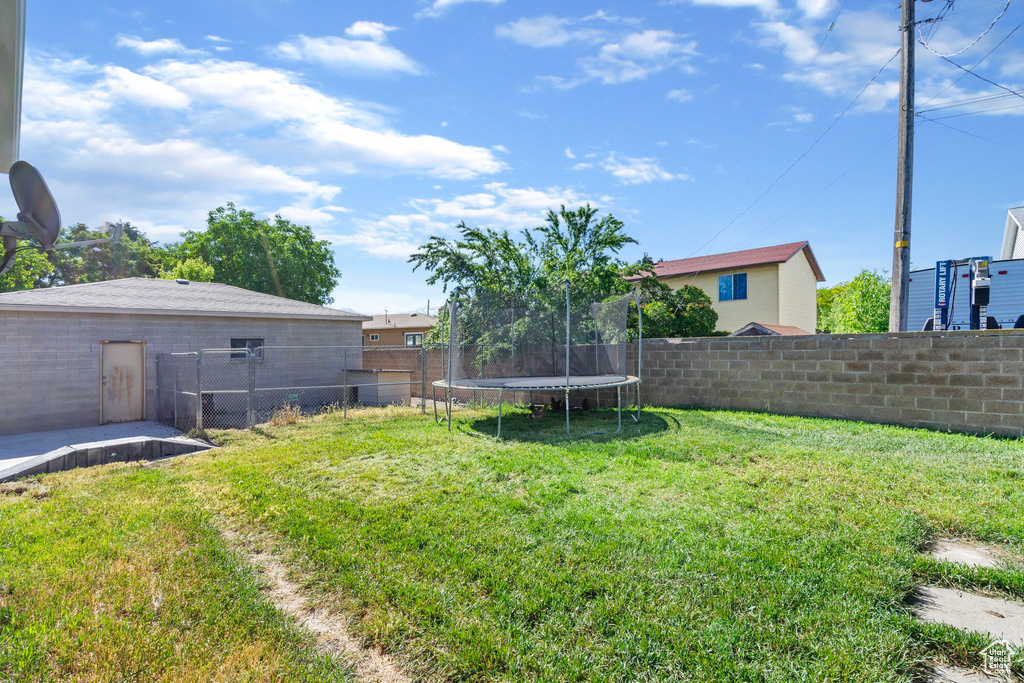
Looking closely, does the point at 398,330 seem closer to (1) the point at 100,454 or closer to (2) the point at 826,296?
(1) the point at 100,454

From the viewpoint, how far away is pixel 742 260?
21609 millimetres

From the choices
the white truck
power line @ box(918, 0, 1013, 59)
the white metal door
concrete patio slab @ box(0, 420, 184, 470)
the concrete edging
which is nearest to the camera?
the concrete edging

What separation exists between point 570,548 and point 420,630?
1.14m

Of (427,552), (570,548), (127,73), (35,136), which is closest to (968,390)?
(570,548)

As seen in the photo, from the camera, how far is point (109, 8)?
4633 millimetres

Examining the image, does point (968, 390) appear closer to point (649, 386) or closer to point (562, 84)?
point (649, 386)

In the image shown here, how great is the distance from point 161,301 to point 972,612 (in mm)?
14706

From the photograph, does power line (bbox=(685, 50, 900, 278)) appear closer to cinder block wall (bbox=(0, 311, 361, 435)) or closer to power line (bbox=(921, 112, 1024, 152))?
power line (bbox=(921, 112, 1024, 152))

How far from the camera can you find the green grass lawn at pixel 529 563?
6.89 ft

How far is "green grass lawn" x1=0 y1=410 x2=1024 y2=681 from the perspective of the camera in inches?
82.7

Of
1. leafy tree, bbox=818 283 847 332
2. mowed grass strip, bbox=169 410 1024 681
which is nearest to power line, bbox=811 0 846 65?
mowed grass strip, bbox=169 410 1024 681

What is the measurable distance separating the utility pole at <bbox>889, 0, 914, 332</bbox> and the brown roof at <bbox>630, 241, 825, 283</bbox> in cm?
1179

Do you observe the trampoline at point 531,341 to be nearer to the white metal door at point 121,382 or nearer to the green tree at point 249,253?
the white metal door at point 121,382

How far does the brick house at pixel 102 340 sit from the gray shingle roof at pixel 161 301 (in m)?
0.02
